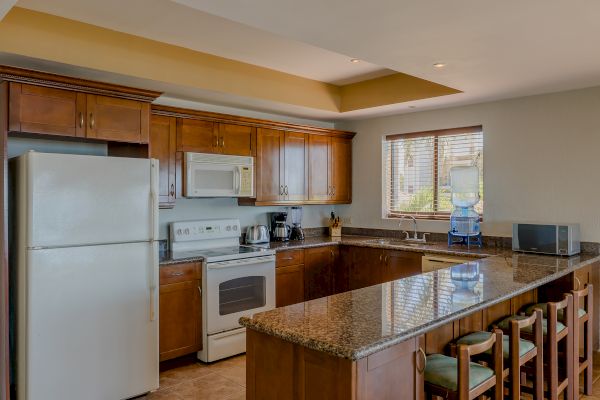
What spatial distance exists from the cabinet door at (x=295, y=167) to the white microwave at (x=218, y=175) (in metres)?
0.52

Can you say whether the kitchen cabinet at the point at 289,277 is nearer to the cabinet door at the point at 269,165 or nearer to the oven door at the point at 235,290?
the oven door at the point at 235,290

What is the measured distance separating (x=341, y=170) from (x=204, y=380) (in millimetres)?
2877

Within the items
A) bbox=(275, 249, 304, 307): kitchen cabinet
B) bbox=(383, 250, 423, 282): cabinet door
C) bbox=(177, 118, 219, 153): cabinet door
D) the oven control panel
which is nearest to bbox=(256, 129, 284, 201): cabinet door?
the oven control panel

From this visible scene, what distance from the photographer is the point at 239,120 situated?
4281 mm

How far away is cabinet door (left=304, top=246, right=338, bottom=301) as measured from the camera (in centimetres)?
455

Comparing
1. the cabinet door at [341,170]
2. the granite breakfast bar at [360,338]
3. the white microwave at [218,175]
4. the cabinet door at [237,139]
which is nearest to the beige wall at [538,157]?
the cabinet door at [341,170]

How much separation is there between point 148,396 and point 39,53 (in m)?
2.38

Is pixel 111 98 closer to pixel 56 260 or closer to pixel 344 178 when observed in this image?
pixel 56 260

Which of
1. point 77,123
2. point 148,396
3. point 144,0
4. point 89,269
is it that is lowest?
point 148,396

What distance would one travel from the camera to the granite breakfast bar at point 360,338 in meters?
1.57

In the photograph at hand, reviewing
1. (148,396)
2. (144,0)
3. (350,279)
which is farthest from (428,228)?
(144,0)

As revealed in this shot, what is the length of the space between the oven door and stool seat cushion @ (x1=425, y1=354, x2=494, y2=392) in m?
2.08

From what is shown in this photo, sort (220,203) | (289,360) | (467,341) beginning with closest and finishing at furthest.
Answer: (289,360) < (467,341) < (220,203)

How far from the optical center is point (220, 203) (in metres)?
4.48
